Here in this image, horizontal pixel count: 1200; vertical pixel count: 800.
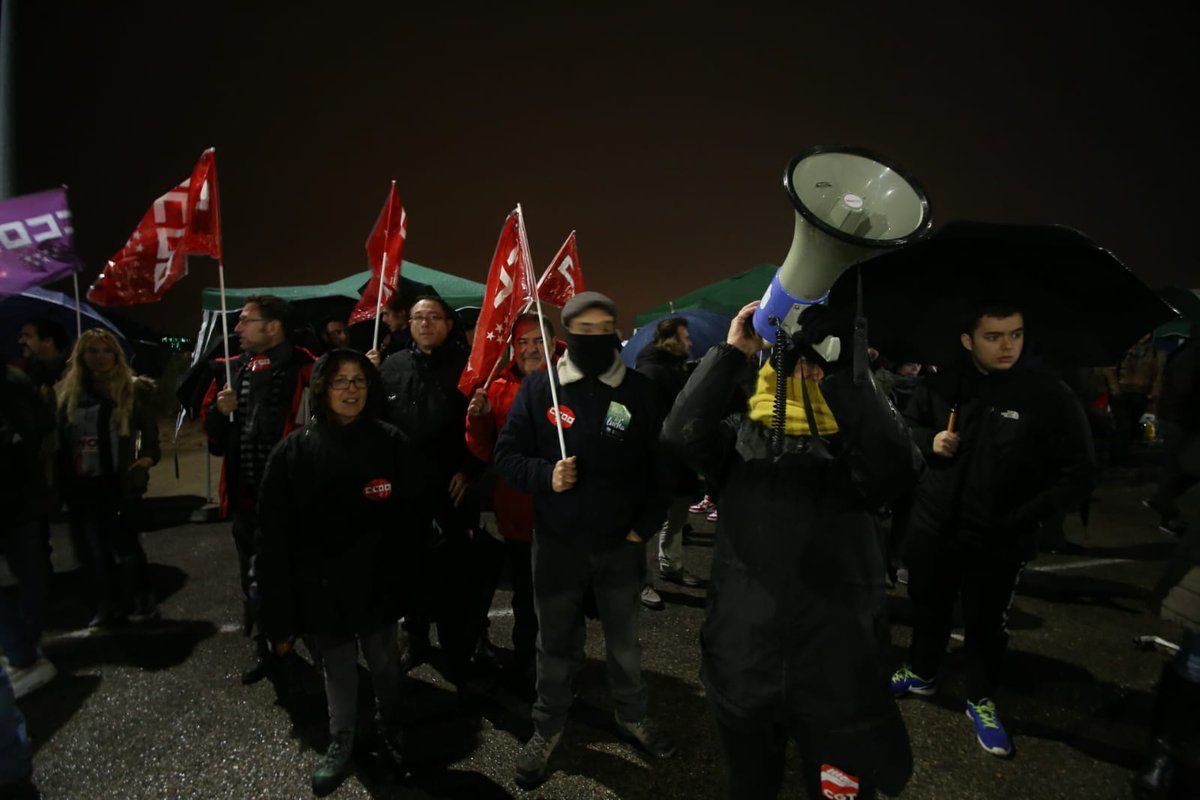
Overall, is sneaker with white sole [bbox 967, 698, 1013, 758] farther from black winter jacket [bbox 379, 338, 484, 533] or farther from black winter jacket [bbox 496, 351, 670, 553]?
black winter jacket [bbox 379, 338, 484, 533]

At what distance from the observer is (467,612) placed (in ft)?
11.5

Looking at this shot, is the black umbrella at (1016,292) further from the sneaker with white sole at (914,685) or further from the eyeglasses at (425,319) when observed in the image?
the eyeglasses at (425,319)

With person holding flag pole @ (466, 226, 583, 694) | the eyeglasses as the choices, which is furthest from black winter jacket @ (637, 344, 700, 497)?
the eyeglasses

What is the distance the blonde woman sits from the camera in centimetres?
436

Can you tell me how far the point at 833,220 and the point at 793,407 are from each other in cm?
57

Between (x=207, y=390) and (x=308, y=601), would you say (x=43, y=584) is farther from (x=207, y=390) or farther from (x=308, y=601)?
(x=308, y=601)

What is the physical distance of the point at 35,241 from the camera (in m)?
3.54

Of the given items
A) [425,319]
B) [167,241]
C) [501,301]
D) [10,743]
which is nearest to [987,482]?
[501,301]

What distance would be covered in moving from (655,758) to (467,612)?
1300mm

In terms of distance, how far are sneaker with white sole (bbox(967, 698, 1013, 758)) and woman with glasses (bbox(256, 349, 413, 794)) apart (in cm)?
303

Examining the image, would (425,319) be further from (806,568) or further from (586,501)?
(806,568)

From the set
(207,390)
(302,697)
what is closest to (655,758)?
(302,697)

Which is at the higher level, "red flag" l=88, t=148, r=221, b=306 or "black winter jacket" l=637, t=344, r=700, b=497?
"red flag" l=88, t=148, r=221, b=306

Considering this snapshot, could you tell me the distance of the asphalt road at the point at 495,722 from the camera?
2.88 meters
